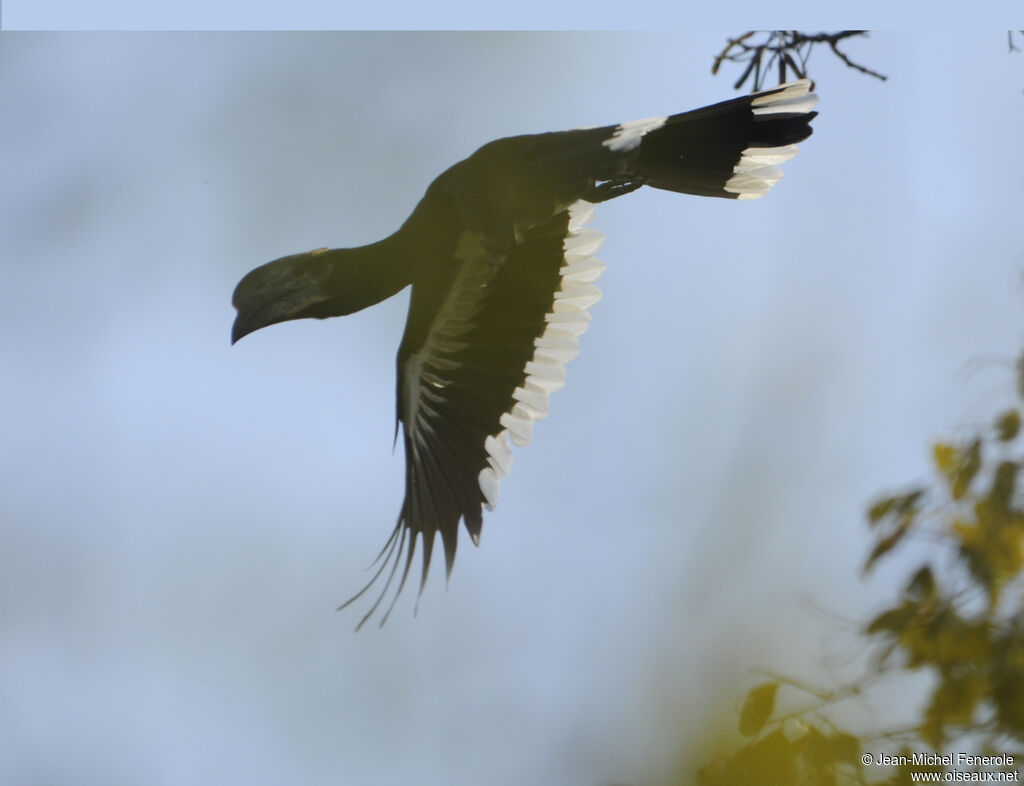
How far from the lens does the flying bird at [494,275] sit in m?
1.96

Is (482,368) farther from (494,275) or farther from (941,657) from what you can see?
(941,657)

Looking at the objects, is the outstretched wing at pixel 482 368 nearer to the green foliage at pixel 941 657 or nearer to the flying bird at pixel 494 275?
the flying bird at pixel 494 275

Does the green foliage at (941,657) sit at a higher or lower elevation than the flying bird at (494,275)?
lower

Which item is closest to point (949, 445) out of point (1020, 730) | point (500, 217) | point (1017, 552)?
point (1017, 552)

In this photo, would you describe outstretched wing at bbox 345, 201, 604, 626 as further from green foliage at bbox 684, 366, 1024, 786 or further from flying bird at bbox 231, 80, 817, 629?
green foliage at bbox 684, 366, 1024, 786

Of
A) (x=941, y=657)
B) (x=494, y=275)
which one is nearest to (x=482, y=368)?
(x=494, y=275)

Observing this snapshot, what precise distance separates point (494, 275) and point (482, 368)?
0.37 metres

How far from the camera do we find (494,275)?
2.27 m

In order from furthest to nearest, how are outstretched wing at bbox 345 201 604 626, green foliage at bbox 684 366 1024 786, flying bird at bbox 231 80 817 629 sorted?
outstretched wing at bbox 345 201 604 626 → flying bird at bbox 231 80 817 629 → green foliage at bbox 684 366 1024 786

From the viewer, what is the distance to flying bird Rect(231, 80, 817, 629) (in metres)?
1.96

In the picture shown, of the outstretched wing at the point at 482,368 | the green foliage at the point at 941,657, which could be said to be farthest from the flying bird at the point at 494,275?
the green foliage at the point at 941,657

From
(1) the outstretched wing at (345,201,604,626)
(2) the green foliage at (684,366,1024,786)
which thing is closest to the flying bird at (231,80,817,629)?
(1) the outstretched wing at (345,201,604,626)

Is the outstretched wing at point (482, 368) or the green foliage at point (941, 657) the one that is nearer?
the green foliage at point (941, 657)

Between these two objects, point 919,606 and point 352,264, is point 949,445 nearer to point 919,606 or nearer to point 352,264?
point 919,606
